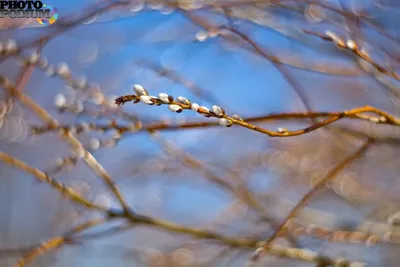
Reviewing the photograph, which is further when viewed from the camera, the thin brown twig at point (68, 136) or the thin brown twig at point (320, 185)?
the thin brown twig at point (68, 136)

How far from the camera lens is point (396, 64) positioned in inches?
42.7

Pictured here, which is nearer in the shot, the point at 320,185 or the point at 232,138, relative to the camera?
the point at 320,185

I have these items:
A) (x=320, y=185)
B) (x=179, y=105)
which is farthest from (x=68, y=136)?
(x=320, y=185)

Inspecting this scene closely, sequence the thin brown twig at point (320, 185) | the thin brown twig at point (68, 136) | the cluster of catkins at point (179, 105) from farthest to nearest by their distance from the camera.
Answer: the thin brown twig at point (68, 136) → the thin brown twig at point (320, 185) → the cluster of catkins at point (179, 105)

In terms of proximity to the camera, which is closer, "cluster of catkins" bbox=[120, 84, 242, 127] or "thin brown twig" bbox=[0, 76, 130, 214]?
A: "cluster of catkins" bbox=[120, 84, 242, 127]

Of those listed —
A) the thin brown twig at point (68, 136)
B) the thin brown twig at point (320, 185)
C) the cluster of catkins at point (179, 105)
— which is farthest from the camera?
the thin brown twig at point (68, 136)

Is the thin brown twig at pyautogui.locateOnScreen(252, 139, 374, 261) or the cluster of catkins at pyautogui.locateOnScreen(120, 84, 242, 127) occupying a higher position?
the cluster of catkins at pyautogui.locateOnScreen(120, 84, 242, 127)

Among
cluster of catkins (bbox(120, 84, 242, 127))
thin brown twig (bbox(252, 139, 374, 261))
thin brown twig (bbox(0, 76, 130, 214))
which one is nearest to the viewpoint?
cluster of catkins (bbox(120, 84, 242, 127))

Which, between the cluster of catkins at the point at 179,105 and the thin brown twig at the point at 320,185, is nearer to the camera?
the cluster of catkins at the point at 179,105

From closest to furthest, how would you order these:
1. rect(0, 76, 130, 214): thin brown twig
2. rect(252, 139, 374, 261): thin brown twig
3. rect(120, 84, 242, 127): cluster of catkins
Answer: rect(120, 84, 242, 127): cluster of catkins, rect(252, 139, 374, 261): thin brown twig, rect(0, 76, 130, 214): thin brown twig

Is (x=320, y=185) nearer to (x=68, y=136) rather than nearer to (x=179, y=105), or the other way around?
(x=179, y=105)

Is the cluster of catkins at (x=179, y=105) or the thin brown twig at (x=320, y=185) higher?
the cluster of catkins at (x=179, y=105)

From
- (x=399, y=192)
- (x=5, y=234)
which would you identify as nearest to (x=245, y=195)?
(x=399, y=192)

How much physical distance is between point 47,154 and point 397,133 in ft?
8.46
